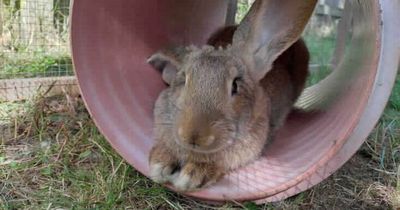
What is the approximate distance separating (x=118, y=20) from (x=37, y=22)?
78.3 inches

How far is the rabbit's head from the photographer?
7.60 ft

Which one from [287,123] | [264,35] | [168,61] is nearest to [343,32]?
[287,123]

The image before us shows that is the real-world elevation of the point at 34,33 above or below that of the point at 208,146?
below

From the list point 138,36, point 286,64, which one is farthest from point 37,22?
point 286,64

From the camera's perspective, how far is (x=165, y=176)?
101 inches

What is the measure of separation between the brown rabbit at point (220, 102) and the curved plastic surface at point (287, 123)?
9 cm

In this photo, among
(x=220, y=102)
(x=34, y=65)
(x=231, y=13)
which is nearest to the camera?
(x=220, y=102)

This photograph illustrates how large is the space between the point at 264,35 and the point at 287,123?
656 millimetres

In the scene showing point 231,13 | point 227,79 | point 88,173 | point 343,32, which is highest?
point 227,79

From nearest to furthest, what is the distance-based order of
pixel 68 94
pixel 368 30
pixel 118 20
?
pixel 368 30 < pixel 118 20 < pixel 68 94

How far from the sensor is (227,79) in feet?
8.14

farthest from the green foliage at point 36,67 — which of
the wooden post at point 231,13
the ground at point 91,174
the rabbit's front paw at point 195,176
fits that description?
the rabbit's front paw at point 195,176

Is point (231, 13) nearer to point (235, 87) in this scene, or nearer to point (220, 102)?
point (235, 87)

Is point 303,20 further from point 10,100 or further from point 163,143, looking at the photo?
point 10,100
